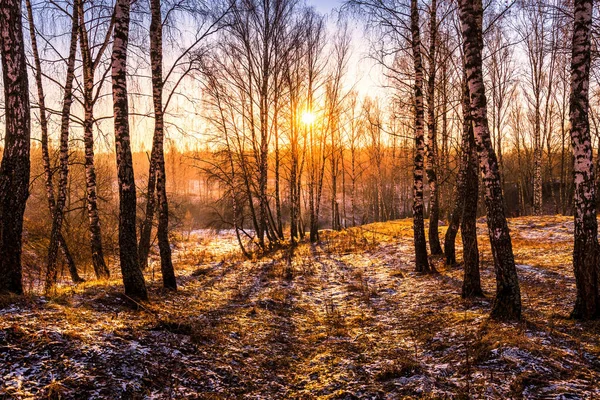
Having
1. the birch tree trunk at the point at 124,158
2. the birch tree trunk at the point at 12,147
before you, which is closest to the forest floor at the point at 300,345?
the birch tree trunk at the point at 124,158

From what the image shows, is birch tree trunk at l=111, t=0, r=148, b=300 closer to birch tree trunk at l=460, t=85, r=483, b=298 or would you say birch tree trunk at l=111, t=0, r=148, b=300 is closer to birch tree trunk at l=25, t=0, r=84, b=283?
birch tree trunk at l=25, t=0, r=84, b=283

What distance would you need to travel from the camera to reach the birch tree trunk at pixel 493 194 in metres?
5.33

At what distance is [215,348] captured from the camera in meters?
4.95

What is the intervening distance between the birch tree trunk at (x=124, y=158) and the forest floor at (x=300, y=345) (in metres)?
0.48

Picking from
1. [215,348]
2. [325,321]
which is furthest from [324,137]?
[215,348]

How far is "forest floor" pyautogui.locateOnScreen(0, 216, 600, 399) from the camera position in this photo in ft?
11.5

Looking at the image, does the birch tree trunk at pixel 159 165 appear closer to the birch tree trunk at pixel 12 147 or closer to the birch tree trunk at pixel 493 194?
the birch tree trunk at pixel 12 147

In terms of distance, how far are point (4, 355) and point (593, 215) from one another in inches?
307

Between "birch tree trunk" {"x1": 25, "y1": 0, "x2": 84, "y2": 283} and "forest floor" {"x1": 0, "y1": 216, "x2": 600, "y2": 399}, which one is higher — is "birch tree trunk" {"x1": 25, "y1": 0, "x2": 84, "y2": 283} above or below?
above

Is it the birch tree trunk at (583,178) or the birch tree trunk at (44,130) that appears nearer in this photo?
the birch tree trunk at (583,178)

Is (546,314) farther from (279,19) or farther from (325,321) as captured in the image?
(279,19)

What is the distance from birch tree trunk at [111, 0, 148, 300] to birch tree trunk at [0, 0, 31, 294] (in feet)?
4.29

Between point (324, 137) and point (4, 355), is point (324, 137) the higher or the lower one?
the higher one

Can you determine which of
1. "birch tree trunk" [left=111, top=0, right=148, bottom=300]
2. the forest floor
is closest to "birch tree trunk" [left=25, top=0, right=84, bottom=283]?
the forest floor
